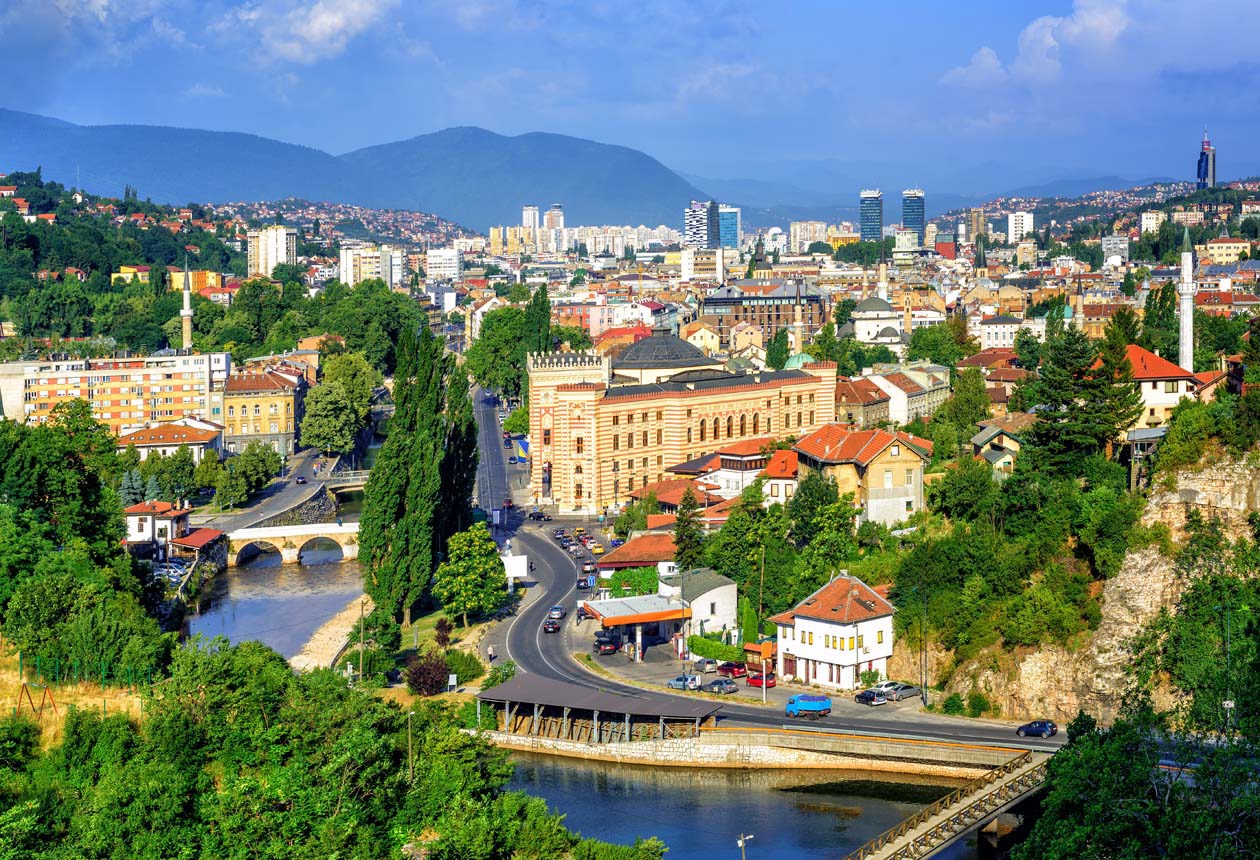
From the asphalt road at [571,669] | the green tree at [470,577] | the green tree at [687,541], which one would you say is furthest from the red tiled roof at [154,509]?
the green tree at [687,541]

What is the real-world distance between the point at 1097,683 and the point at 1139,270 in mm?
67977

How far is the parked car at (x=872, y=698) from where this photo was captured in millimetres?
28516

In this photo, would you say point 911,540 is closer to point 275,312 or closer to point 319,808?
point 319,808

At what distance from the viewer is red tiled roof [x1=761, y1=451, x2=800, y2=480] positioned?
39219 mm

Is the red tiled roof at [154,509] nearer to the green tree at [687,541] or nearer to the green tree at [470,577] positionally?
the green tree at [470,577]

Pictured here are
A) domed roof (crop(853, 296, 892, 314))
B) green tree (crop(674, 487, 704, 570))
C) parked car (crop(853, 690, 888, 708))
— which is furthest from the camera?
domed roof (crop(853, 296, 892, 314))

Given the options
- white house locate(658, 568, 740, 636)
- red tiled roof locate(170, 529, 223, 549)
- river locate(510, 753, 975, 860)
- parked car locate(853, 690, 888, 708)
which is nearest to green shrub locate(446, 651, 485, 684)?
river locate(510, 753, 975, 860)

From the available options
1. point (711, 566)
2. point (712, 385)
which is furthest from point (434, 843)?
point (712, 385)

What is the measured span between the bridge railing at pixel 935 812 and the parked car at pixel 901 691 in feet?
14.5

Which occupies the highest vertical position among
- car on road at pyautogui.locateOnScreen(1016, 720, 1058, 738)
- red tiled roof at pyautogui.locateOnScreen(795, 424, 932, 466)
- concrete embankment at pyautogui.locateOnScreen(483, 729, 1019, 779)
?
red tiled roof at pyautogui.locateOnScreen(795, 424, 932, 466)

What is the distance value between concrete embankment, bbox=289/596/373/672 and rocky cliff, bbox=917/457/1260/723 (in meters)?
11.4

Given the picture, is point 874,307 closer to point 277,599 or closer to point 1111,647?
point 277,599

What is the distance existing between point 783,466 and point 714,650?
901cm

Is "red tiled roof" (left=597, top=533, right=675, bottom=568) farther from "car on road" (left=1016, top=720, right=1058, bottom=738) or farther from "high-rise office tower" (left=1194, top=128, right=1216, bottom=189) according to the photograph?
"high-rise office tower" (left=1194, top=128, right=1216, bottom=189)
